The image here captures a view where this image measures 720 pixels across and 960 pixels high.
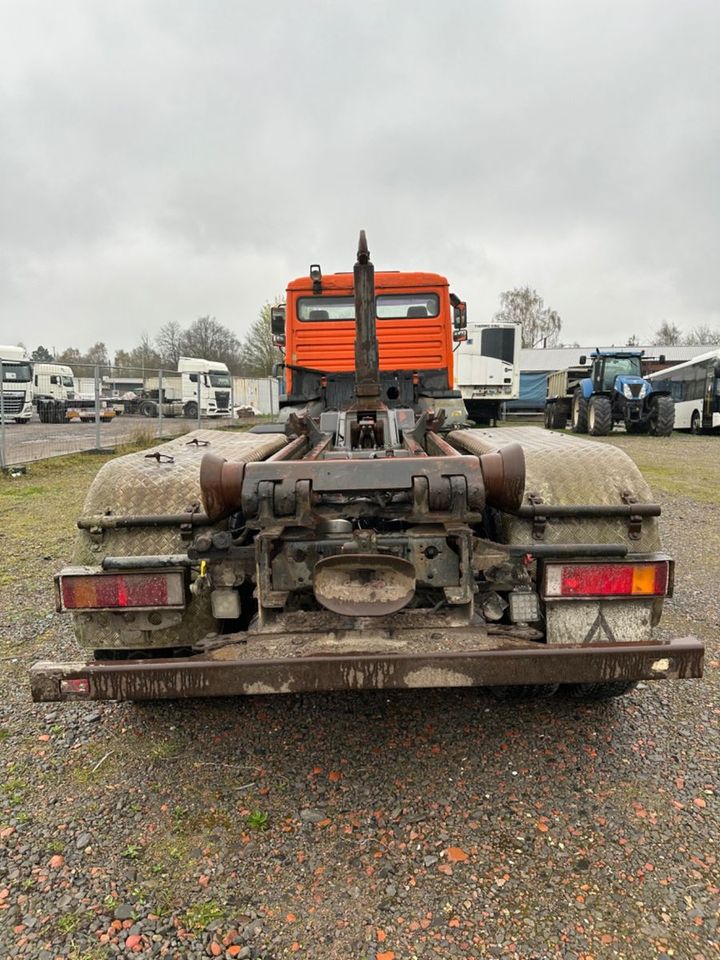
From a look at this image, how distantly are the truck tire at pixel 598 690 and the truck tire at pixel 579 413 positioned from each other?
17165 millimetres

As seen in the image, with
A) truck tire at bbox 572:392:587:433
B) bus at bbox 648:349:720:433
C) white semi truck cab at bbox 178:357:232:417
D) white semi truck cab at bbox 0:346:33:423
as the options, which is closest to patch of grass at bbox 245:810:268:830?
truck tire at bbox 572:392:587:433

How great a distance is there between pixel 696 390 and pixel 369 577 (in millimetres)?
20778

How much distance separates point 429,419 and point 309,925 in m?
2.41

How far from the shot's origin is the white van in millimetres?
29058

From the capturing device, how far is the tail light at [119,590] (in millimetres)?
2426

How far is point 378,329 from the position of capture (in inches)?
226

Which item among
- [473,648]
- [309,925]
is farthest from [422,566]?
[309,925]

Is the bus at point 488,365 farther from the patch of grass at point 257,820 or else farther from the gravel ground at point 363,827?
the patch of grass at point 257,820

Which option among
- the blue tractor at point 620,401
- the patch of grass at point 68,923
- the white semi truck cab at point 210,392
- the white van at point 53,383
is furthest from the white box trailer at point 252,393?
the patch of grass at point 68,923

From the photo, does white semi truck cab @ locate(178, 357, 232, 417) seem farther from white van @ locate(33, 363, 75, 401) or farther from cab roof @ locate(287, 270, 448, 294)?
cab roof @ locate(287, 270, 448, 294)

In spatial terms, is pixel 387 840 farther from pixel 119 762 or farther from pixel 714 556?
pixel 714 556

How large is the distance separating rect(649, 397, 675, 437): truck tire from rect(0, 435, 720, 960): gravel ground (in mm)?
16211

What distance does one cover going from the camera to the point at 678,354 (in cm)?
4850

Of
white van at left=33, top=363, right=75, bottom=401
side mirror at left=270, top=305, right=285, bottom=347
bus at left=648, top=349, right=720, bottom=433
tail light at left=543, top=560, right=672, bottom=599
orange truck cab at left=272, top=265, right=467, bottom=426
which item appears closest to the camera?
tail light at left=543, top=560, right=672, bottom=599
